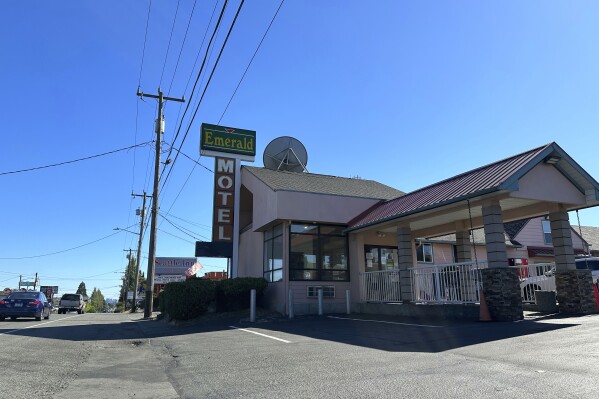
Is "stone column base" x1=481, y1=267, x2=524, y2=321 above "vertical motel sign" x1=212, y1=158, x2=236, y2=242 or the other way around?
the other way around

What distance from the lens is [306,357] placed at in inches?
300

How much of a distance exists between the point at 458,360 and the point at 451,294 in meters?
7.76

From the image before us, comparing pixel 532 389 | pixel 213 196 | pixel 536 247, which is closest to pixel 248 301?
pixel 213 196

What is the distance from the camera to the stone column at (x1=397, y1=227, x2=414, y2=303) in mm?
15672

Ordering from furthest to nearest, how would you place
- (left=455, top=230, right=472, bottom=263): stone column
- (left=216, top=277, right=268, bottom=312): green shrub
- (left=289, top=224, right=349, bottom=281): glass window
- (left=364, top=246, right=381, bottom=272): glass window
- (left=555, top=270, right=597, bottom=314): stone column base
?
(left=364, top=246, right=381, bottom=272): glass window, (left=289, top=224, right=349, bottom=281): glass window, (left=455, top=230, right=472, bottom=263): stone column, (left=216, top=277, right=268, bottom=312): green shrub, (left=555, top=270, right=597, bottom=314): stone column base

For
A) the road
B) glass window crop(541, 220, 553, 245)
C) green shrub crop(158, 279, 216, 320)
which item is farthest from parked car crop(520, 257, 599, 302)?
glass window crop(541, 220, 553, 245)

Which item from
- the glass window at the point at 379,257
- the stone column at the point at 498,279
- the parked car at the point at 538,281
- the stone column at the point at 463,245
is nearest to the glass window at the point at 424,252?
the glass window at the point at 379,257

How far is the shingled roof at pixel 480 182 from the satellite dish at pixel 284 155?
9431 mm

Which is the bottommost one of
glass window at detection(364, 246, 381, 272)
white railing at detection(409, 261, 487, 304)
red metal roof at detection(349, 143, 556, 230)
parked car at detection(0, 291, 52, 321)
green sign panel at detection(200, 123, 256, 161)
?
parked car at detection(0, 291, 52, 321)

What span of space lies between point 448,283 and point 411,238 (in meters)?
4.40

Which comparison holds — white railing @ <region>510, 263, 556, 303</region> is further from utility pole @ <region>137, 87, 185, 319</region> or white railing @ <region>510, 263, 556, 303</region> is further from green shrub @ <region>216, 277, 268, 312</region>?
utility pole @ <region>137, 87, 185, 319</region>

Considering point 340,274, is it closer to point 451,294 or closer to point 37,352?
point 451,294

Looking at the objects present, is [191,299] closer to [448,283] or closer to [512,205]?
[448,283]

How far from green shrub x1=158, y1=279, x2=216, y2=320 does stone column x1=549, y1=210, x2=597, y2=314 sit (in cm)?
1174
